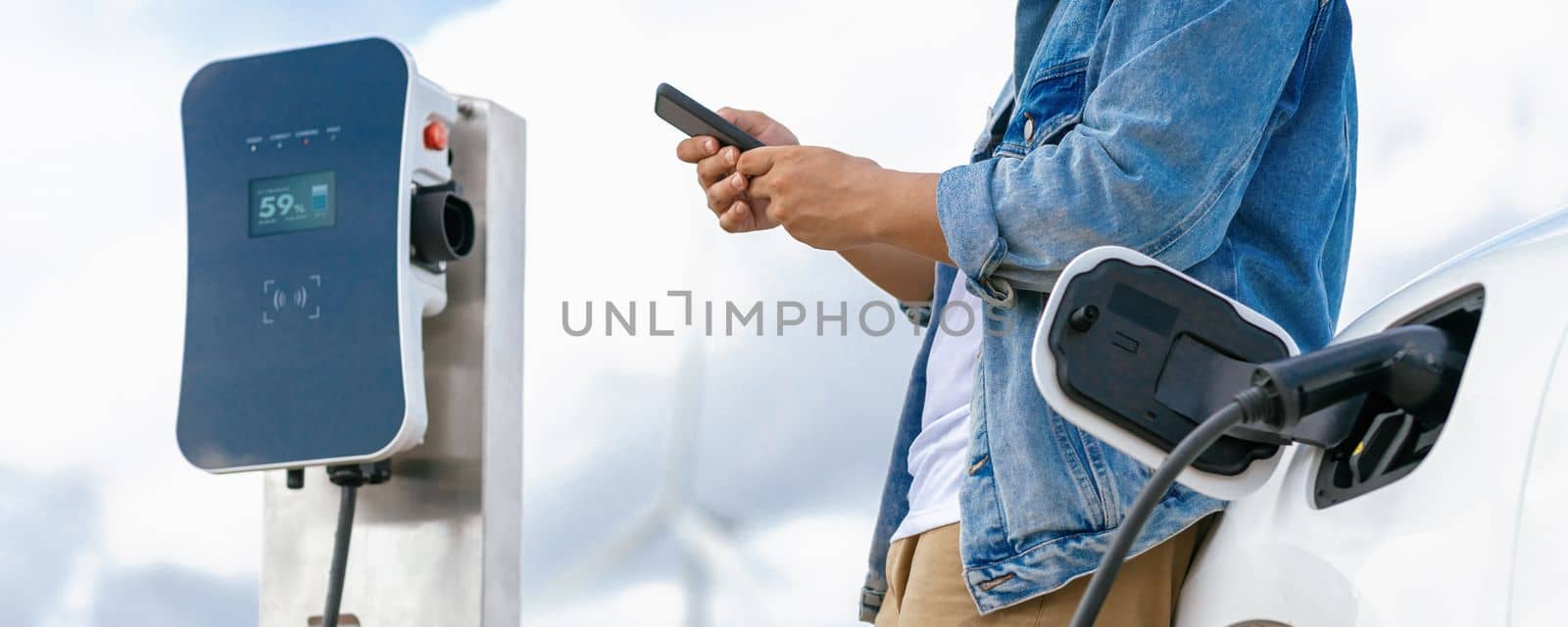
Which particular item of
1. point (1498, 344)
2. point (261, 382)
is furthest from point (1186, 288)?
point (261, 382)

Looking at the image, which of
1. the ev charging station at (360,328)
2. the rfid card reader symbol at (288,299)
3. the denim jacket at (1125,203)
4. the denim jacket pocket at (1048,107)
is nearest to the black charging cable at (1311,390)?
the denim jacket at (1125,203)

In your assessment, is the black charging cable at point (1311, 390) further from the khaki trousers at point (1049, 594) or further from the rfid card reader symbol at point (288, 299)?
the rfid card reader symbol at point (288, 299)

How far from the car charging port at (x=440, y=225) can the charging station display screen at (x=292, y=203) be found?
9cm

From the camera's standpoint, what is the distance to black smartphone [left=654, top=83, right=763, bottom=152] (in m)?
0.96

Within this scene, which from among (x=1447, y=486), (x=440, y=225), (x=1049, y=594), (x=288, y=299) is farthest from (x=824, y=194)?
(x=288, y=299)

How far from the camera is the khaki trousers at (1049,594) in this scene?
0.76m

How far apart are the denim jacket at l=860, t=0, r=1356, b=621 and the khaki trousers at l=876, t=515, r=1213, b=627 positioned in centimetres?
2

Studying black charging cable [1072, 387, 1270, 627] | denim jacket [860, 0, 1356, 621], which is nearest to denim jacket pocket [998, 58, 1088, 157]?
denim jacket [860, 0, 1356, 621]

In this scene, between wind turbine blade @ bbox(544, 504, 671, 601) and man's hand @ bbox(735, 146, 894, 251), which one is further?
wind turbine blade @ bbox(544, 504, 671, 601)

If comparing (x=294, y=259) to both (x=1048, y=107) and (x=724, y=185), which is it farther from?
(x=1048, y=107)

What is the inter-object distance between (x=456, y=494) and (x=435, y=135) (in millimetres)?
362

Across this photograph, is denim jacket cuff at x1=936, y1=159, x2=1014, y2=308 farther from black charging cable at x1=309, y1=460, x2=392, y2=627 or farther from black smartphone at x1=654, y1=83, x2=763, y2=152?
black charging cable at x1=309, y1=460, x2=392, y2=627

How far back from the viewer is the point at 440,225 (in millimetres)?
1387

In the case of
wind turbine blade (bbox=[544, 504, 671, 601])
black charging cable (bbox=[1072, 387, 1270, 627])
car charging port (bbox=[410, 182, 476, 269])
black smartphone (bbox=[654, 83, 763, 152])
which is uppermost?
black smartphone (bbox=[654, 83, 763, 152])
